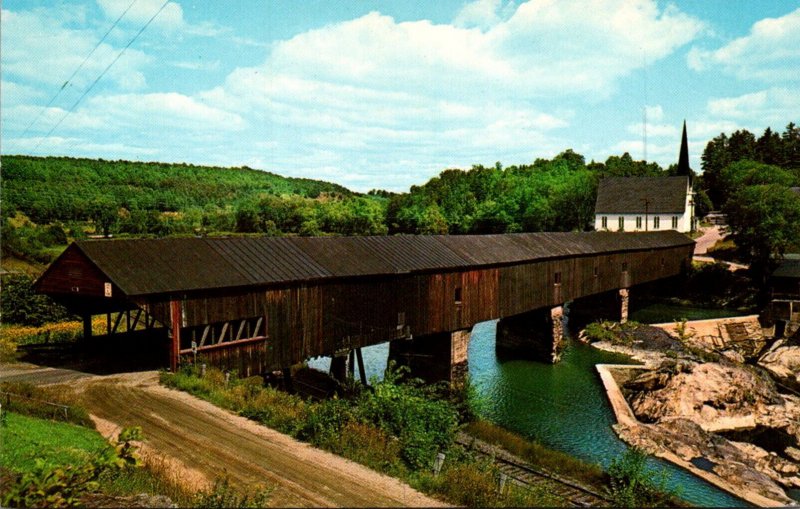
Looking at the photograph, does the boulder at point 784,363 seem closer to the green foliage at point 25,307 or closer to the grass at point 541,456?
the grass at point 541,456

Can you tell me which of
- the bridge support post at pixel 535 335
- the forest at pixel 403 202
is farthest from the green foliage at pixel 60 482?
the forest at pixel 403 202

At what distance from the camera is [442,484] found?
11.1m

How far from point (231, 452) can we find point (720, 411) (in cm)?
2119

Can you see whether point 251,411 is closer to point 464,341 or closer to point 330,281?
point 330,281

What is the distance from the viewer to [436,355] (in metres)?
26.5

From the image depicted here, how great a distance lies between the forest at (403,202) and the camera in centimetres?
4822

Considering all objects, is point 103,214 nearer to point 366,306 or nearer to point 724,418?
point 366,306

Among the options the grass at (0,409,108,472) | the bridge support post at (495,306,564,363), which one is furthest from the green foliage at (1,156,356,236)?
the grass at (0,409,108,472)

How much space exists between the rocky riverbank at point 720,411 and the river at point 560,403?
32.3 inches

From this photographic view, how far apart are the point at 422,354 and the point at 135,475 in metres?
17.2

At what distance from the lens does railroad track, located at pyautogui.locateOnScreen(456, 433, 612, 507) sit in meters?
13.8

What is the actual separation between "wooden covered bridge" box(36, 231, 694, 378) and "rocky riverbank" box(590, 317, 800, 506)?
23.2 ft

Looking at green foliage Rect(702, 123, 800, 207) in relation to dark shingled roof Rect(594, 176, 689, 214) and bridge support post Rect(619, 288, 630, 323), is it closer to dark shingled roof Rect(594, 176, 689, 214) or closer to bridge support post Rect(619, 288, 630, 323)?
dark shingled roof Rect(594, 176, 689, 214)

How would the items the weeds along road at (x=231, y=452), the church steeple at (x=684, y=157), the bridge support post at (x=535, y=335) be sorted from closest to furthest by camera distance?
the weeds along road at (x=231, y=452), the bridge support post at (x=535, y=335), the church steeple at (x=684, y=157)
